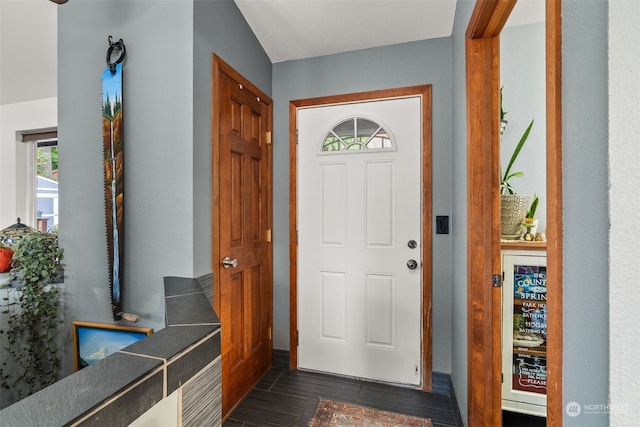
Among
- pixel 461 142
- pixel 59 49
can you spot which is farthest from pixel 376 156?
pixel 59 49

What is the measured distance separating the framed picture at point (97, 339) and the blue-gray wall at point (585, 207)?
1.79 meters

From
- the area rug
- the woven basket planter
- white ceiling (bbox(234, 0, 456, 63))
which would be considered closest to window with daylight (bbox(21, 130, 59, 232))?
white ceiling (bbox(234, 0, 456, 63))

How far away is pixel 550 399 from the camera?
0.70m

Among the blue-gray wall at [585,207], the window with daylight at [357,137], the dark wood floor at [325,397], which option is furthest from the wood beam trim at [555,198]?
the window with daylight at [357,137]

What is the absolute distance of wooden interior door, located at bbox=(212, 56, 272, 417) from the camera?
1805 millimetres

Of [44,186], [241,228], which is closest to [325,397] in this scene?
[241,228]

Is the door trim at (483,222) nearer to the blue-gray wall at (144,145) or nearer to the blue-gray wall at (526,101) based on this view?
the blue-gray wall at (526,101)

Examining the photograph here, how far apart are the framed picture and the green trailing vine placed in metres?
0.18

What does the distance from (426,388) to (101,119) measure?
2609 mm

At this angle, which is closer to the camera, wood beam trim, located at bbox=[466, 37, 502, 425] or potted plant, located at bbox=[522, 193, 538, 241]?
wood beam trim, located at bbox=[466, 37, 502, 425]

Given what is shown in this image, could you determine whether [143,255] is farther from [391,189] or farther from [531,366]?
[531,366]

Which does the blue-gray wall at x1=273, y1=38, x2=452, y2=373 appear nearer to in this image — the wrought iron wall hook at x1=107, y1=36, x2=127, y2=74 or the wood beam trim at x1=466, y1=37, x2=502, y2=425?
the wood beam trim at x1=466, y1=37, x2=502, y2=425

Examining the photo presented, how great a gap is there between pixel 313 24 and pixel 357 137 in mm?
793

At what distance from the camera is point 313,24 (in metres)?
2.07
